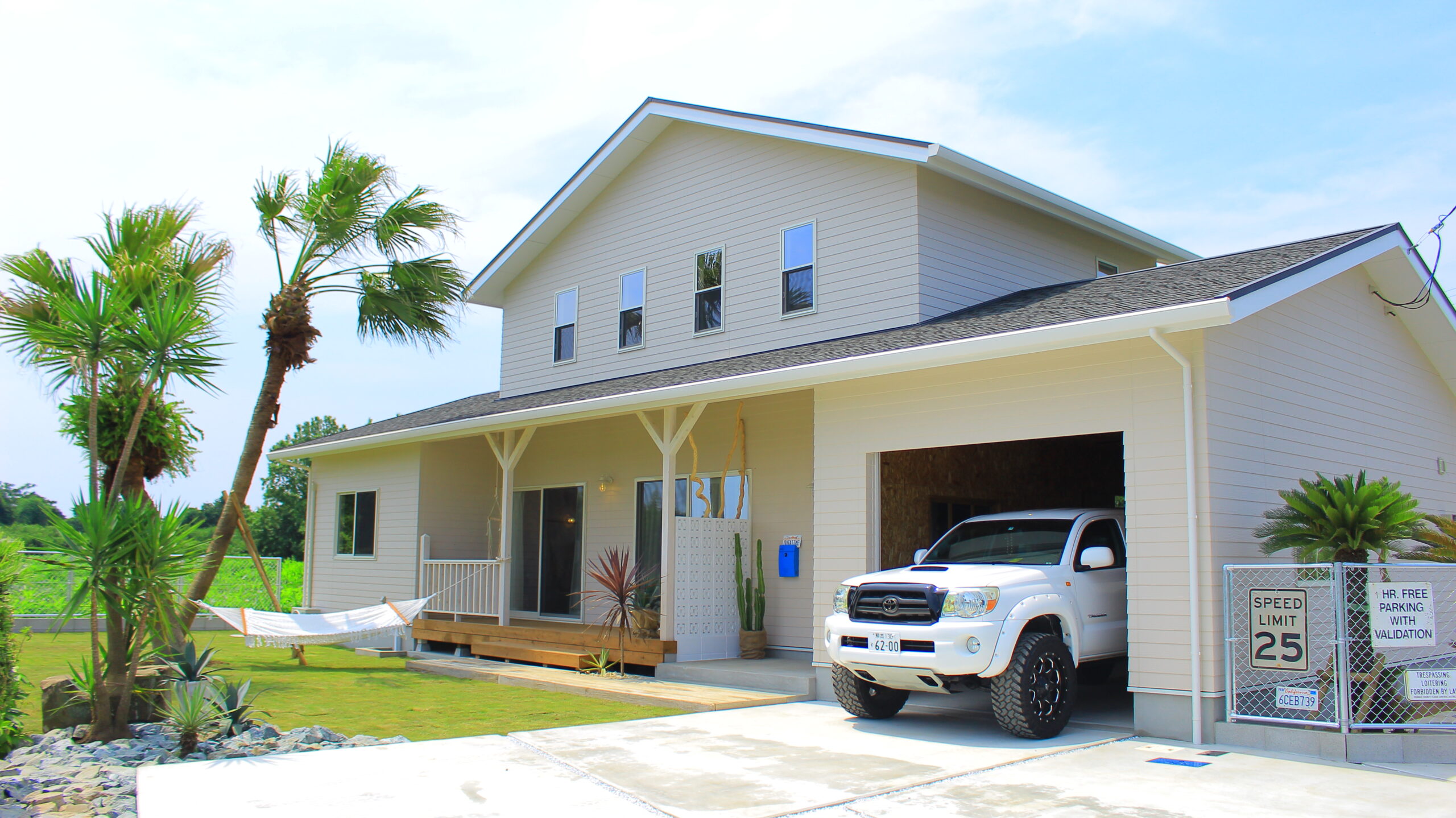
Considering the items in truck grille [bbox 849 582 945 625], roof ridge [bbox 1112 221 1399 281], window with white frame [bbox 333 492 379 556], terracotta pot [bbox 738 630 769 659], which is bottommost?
terracotta pot [bbox 738 630 769 659]

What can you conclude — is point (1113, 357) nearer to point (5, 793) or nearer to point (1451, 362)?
point (1451, 362)

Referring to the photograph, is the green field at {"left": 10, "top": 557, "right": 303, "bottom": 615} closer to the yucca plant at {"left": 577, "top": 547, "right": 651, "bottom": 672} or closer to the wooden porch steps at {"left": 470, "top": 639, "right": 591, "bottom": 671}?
the wooden porch steps at {"left": 470, "top": 639, "right": 591, "bottom": 671}

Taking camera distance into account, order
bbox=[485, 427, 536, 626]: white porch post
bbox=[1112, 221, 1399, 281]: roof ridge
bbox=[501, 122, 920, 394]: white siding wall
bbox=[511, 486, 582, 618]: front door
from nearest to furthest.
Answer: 1. bbox=[1112, 221, 1399, 281]: roof ridge
2. bbox=[501, 122, 920, 394]: white siding wall
3. bbox=[485, 427, 536, 626]: white porch post
4. bbox=[511, 486, 582, 618]: front door

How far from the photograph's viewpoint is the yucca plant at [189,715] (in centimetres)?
707

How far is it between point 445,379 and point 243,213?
74.5 feet

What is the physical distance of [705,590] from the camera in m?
12.0

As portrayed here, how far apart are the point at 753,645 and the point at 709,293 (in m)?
5.06

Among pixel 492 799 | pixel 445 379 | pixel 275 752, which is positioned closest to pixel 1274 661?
pixel 492 799

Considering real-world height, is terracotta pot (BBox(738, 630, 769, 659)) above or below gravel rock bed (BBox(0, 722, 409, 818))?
above

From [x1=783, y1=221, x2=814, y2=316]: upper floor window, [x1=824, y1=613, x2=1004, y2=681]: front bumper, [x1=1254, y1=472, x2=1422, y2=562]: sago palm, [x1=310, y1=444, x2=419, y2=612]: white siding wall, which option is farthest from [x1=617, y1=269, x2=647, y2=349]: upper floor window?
[x1=1254, y1=472, x2=1422, y2=562]: sago palm

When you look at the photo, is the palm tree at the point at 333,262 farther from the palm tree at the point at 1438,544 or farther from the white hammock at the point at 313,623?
the palm tree at the point at 1438,544

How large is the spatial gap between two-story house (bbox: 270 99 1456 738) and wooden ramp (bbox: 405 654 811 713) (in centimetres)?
53

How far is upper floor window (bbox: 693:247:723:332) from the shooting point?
1416 cm

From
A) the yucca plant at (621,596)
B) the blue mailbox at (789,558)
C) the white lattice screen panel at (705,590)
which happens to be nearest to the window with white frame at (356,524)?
the yucca plant at (621,596)
